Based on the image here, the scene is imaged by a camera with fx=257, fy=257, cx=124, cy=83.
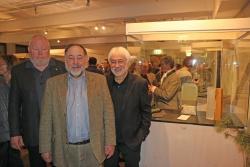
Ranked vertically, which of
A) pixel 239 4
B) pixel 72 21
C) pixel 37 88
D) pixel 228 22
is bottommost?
pixel 37 88

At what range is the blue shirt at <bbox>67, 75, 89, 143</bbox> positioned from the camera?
171cm

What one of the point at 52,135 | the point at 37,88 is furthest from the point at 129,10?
the point at 52,135

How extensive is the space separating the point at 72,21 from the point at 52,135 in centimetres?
377

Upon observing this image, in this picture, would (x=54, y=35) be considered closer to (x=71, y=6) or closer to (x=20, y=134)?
(x=71, y=6)

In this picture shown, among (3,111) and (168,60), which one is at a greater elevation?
(168,60)

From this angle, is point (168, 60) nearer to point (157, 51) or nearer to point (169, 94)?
point (157, 51)

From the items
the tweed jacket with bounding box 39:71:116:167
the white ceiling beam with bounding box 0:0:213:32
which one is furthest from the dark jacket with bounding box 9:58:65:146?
the white ceiling beam with bounding box 0:0:213:32

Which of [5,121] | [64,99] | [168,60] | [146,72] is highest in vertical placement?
[168,60]

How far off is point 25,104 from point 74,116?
0.50 m

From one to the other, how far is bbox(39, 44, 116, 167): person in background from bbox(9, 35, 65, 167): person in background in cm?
27

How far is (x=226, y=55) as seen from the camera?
105 inches

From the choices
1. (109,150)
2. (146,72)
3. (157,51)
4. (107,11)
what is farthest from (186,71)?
(107,11)

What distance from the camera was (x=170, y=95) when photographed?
274 cm

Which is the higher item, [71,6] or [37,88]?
[71,6]
